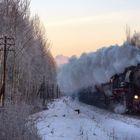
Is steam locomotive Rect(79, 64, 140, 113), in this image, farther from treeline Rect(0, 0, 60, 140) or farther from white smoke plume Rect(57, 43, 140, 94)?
treeline Rect(0, 0, 60, 140)

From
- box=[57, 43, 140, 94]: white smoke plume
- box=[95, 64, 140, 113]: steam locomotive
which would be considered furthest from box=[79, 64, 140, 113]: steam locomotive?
box=[57, 43, 140, 94]: white smoke plume

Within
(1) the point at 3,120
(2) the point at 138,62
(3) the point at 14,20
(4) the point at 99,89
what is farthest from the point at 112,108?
(1) the point at 3,120

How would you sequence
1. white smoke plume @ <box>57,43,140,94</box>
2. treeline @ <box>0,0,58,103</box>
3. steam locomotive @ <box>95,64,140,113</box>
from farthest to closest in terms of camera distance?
1. treeline @ <box>0,0,58,103</box>
2. steam locomotive @ <box>95,64,140,113</box>
3. white smoke plume @ <box>57,43,140,94</box>

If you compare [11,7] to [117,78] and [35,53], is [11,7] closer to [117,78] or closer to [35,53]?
[117,78]

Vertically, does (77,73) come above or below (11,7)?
below

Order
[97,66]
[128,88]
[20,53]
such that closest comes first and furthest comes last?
[128,88], [97,66], [20,53]

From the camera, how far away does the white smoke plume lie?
33.8m

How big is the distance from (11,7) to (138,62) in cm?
1662

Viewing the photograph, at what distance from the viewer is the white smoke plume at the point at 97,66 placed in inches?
1332

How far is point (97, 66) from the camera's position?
4266 centimetres

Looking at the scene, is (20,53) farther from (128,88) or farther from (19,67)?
(128,88)

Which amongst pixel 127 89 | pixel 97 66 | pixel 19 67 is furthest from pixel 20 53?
pixel 127 89

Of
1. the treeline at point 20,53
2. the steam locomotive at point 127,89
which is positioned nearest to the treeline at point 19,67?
the treeline at point 20,53

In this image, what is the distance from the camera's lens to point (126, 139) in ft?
61.1
